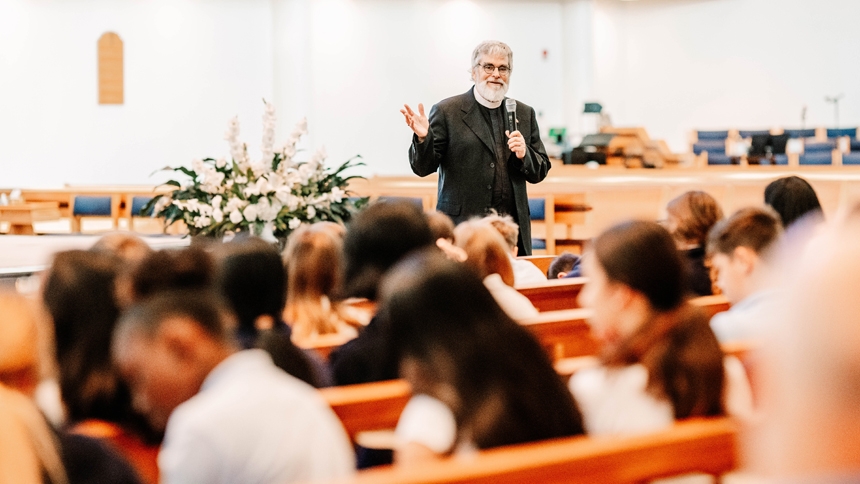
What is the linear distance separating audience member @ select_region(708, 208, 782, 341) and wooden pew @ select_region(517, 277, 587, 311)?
0.85m

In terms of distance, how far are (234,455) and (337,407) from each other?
318mm

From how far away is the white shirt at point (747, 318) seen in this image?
2338 millimetres

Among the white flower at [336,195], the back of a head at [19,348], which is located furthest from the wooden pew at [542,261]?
the back of a head at [19,348]

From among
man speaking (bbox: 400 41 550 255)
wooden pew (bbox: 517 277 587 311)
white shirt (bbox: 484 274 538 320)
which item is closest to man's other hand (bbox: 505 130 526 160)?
man speaking (bbox: 400 41 550 255)

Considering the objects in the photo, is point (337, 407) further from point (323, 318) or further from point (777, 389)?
point (777, 389)

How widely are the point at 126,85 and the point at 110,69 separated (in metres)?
0.30

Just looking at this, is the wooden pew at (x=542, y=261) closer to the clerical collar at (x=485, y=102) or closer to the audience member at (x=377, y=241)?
the clerical collar at (x=485, y=102)

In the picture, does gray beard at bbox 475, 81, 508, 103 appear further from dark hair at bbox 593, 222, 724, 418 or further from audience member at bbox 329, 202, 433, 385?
dark hair at bbox 593, 222, 724, 418

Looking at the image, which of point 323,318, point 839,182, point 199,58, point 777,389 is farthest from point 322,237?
point 199,58

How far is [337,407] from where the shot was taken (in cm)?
175

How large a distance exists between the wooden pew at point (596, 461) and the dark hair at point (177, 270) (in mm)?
753

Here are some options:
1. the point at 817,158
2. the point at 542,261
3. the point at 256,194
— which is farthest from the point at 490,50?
the point at 817,158

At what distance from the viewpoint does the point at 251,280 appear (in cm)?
204

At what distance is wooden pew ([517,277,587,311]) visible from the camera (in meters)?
3.39
